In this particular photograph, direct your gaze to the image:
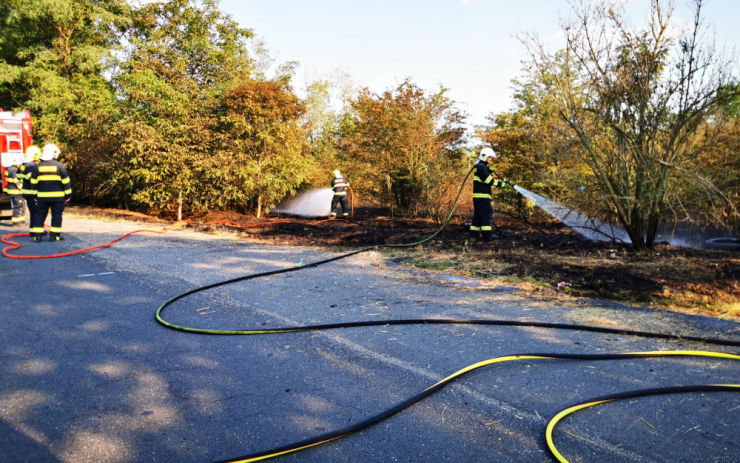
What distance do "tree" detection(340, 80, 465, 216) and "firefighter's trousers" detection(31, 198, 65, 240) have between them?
29.6 feet

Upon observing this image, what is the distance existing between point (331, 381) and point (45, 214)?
9052 millimetres

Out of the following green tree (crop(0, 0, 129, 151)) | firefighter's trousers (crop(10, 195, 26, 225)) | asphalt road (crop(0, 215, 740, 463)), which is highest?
green tree (crop(0, 0, 129, 151))

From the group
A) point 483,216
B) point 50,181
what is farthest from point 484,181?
point 50,181

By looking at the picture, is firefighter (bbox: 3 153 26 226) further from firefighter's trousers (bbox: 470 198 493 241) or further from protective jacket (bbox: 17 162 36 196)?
firefighter's trousers (bbox: 470 198 493 241)

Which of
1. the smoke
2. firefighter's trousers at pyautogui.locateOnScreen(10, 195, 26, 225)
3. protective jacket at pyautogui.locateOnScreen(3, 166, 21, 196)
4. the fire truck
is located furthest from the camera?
the smoke

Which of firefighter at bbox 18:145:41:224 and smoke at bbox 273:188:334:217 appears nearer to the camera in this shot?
firefighter at bbox 18:145:41:224

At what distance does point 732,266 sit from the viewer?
6.86 m

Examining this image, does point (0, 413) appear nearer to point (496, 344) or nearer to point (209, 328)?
point (209, 328)

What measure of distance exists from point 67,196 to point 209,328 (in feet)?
23.3

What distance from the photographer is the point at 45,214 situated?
9.55 metres

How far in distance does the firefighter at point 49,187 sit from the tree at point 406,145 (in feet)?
29.2

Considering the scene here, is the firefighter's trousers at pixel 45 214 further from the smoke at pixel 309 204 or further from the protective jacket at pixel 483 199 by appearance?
the smoke at pixel 309 204

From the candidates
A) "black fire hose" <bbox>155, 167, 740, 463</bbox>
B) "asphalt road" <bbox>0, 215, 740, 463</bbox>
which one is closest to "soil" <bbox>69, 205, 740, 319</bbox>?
"asphalt road" <bbox>0, 215, 740, 463</bbox>

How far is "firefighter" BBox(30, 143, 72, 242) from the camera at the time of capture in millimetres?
9210
